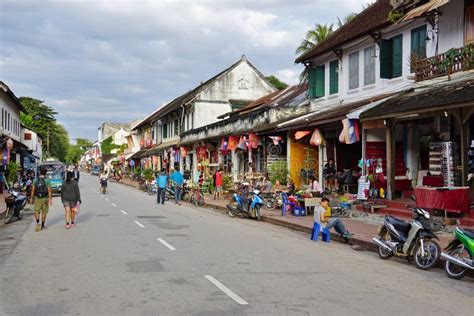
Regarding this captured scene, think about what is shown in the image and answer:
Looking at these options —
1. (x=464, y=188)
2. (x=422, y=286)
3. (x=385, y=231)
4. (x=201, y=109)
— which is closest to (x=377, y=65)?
(x=464, y=188)

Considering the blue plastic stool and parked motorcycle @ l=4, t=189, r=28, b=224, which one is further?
parked motorcycle @ l=4, t=189, r=28, b=224

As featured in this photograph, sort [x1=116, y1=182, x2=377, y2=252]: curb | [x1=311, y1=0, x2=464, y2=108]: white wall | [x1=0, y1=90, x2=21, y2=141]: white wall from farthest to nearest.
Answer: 1. [x1=0, y1=90, x2=21, y2=141]: white wall
2. [x1=311, y1=0, x2=464, y2=108]: white wall
3. [x1=116, y1=182, x2=377, y2=252]: curb

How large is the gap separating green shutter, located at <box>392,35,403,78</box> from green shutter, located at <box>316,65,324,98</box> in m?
5.37

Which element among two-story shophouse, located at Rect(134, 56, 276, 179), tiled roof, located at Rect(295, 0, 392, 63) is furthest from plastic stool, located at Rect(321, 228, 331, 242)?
two-story shophouse, located at Rect(134, 56, 276, 179)

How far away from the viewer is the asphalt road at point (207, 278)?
6.12 meters

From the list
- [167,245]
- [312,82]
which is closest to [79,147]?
[312,82]

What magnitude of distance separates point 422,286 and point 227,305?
339 centimetres

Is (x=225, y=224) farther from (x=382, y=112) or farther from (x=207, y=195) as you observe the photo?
(x=207, y=195)

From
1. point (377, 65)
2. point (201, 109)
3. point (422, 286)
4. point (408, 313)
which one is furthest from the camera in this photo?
point (201, 109)

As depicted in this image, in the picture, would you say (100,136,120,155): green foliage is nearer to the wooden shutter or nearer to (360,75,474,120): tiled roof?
the wooden shutter

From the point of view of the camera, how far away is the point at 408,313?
5.93 metres

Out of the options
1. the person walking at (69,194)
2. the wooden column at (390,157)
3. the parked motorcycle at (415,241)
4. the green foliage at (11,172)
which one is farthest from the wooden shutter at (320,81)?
Answer: the green foliage at (11,172)

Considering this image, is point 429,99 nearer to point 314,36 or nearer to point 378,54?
point 378,54

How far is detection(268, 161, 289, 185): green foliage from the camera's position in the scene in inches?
890
